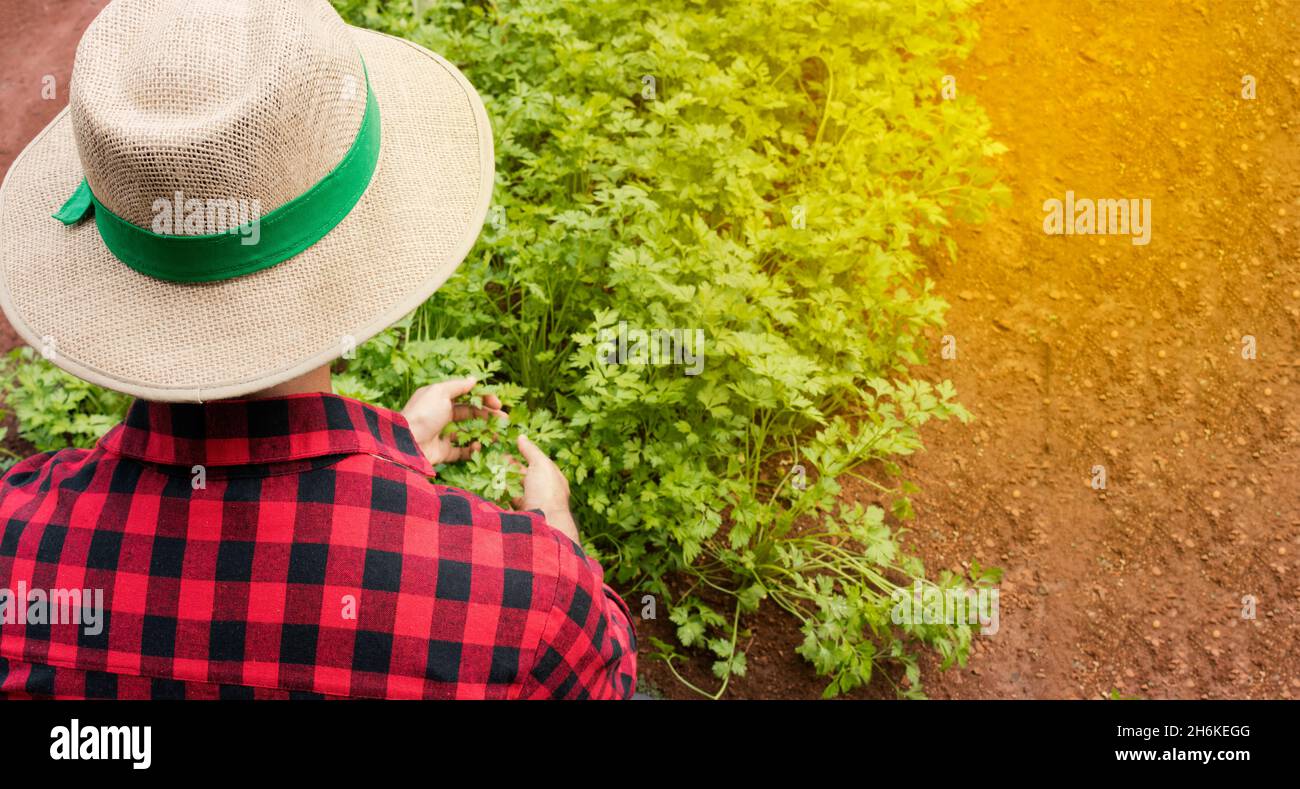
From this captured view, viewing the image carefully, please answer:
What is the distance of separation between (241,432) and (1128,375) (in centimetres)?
323

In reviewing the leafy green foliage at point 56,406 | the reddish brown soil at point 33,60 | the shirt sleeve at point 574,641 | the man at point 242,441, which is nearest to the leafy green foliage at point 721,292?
the leafy green foliage at point 56,406

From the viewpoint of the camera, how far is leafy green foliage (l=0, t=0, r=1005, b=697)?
2814 mm

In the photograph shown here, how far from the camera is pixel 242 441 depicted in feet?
4.57

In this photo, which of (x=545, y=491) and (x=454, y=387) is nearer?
(x=545, y=491)

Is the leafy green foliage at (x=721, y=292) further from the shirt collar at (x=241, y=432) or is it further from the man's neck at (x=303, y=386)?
the shirt collar at (x=241, y=432)

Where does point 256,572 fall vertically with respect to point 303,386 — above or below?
below

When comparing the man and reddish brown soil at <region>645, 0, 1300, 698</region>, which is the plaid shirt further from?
reddish brown soil at <region>645, 0, 1300, 698</region>

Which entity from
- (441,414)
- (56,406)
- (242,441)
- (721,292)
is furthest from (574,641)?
(56,406)

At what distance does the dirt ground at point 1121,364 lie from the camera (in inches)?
118

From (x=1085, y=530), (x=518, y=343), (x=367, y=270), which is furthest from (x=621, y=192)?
(x=1085, y=530)

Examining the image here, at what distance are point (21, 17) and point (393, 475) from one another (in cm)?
453

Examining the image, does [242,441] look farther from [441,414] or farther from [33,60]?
[33,60]

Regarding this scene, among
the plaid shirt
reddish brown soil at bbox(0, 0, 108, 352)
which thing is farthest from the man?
reddish brown soil at bbox(0, 0, 108, 352)

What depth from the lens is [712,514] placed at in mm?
2711
